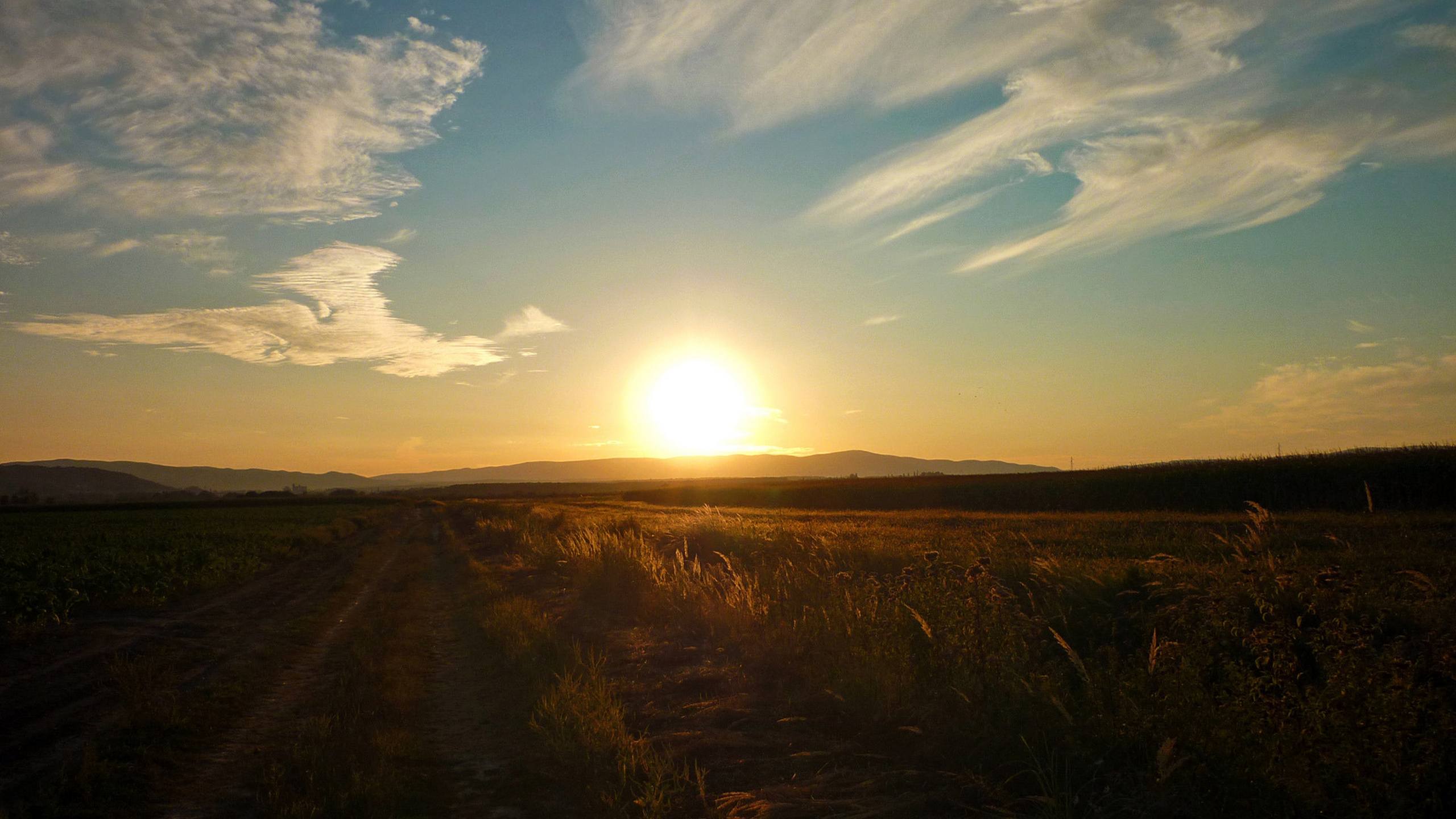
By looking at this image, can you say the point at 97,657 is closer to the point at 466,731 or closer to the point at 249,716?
the point at 249,716

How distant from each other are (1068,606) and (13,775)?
10414 millimetres

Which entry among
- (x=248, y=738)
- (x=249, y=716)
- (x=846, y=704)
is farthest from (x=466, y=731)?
(x=846, y=704)

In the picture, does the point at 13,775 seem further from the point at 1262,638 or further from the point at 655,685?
the point at 1262,638

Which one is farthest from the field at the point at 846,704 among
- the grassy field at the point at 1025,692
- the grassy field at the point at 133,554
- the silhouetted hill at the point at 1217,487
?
the silhouetted hill at the point at 1217,487

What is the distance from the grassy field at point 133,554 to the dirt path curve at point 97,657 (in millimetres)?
1221

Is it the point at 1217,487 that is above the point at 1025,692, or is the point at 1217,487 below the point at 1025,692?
above

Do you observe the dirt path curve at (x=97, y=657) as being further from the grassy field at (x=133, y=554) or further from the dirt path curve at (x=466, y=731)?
the dirt path curve at (x=466, y=731)

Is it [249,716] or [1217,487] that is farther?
[1217,487]

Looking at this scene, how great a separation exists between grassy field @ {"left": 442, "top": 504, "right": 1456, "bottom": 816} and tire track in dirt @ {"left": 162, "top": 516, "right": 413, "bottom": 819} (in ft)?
8.46

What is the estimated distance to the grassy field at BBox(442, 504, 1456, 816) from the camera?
443 cm

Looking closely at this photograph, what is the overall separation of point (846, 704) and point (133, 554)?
28201 millimetres

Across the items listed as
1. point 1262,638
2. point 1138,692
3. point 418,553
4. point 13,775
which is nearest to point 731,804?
point 1138,692

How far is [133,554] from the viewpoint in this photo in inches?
997

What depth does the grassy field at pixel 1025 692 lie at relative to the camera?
443 cm
